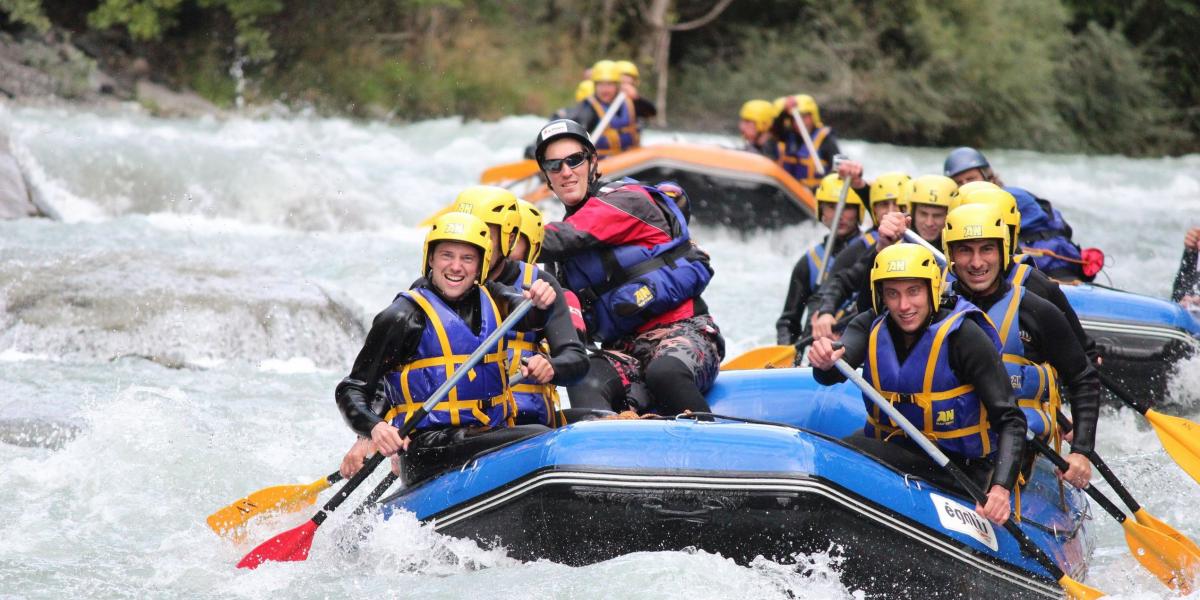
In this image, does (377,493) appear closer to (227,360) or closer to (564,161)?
(564,161)

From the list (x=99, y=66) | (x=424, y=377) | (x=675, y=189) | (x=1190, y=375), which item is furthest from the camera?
(x=99, y=66)

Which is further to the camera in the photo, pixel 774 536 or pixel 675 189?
pixel 675 189

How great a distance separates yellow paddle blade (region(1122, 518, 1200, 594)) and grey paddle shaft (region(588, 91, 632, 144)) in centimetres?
763

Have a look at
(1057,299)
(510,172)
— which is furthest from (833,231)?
(510,172)

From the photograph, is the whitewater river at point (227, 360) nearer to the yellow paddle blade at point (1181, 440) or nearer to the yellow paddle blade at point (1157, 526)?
the yellow paddle blade at point (1157, 526)

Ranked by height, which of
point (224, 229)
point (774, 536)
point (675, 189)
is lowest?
point (224, 229)

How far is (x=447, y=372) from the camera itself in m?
4.46

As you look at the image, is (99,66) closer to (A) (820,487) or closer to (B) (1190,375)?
(B) (1190,375)

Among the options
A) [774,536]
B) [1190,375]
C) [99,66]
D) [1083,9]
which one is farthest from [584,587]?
[1083,9]

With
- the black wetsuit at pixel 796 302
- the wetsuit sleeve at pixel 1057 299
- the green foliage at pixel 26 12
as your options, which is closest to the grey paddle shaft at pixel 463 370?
the wetsuit sleeve at pixel 1057 299

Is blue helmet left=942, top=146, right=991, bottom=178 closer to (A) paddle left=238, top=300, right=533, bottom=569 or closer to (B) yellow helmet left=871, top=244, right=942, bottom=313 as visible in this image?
(B) yellow helmet left=871, top=244, right=942, bottom=313

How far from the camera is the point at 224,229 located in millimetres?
11641

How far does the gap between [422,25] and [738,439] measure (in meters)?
20.6

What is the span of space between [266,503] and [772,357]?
8.85 ft
